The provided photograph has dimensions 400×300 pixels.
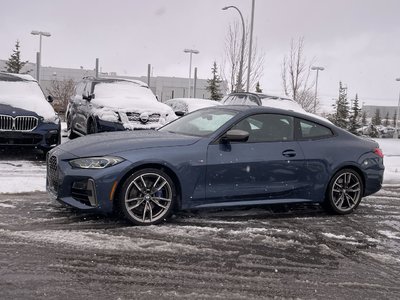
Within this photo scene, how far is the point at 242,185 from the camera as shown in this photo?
18.7ft

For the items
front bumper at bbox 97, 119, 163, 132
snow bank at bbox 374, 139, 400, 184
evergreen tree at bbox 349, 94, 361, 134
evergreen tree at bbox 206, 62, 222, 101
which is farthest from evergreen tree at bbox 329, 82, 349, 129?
front bumper at bbox 97, 119, 163, 132

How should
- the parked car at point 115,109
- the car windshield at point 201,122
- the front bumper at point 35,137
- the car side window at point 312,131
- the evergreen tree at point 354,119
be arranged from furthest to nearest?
the evergreen tree at point 354,119
the parked car at point 115,109
the front bumper at point 35,137
the car side window at point 312,131
the car windshield at point 201,122

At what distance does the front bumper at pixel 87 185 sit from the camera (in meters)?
5.08

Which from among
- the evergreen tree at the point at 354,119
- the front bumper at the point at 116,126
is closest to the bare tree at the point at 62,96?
the front bumper at the point at 116,126

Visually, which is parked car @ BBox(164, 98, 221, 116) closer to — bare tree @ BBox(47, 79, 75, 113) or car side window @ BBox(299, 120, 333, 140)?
car side window @ BBox(299, 120, 333, 140)

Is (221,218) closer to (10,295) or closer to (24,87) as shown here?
(10,295)

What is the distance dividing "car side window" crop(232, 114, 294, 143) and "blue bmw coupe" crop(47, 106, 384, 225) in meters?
0.01

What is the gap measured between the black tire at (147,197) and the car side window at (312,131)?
2.00 metres

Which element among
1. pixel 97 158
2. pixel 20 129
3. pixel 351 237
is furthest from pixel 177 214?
pixel 20 129

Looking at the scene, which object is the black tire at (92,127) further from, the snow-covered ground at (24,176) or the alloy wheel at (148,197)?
the alloy wheel at (148,197)

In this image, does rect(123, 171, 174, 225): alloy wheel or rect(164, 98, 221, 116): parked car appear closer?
rect(123, 171, 174, 225): alloy wheel

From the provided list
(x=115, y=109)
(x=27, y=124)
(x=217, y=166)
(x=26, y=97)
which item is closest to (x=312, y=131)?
(x=217, y=166)

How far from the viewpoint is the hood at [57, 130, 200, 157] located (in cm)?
527

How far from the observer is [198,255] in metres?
4.49
